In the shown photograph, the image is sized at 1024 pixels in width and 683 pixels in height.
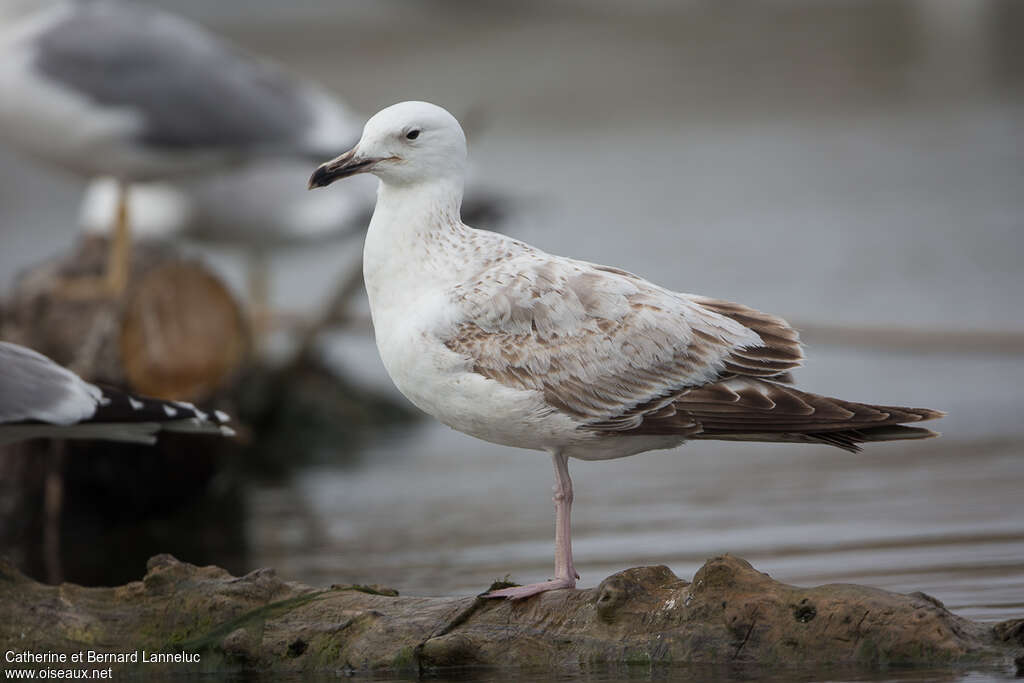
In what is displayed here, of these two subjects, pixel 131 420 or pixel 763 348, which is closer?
pixel 763 348

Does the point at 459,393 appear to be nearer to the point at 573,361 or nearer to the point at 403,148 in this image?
the point at 573,361

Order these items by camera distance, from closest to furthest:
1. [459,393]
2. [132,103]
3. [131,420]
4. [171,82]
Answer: [459,393] → [131,420] → [132,103] → [171,82]

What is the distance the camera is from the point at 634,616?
15.0 feet

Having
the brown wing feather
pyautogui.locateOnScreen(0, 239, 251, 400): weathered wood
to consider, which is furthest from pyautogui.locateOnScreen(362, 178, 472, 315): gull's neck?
pyautogui.locateOnScreen(0, 239, 251, 400): weathered wood

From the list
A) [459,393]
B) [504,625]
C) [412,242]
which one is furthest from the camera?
[412,242]

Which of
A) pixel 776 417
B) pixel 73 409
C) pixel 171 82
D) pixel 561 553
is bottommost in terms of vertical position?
pixel 561 553

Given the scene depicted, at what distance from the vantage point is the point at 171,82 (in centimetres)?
968

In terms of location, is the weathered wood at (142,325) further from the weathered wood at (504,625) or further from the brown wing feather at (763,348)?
the brown wing feather at (763,348)

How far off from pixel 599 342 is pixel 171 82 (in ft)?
18.0

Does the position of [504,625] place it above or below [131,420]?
below

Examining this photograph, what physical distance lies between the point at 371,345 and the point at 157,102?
5263 mm

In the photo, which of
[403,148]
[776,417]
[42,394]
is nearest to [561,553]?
[776,417]

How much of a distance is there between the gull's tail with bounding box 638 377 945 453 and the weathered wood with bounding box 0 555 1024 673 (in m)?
0.43

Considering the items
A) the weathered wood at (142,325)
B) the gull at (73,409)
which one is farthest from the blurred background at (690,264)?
the gull at (73,409)
